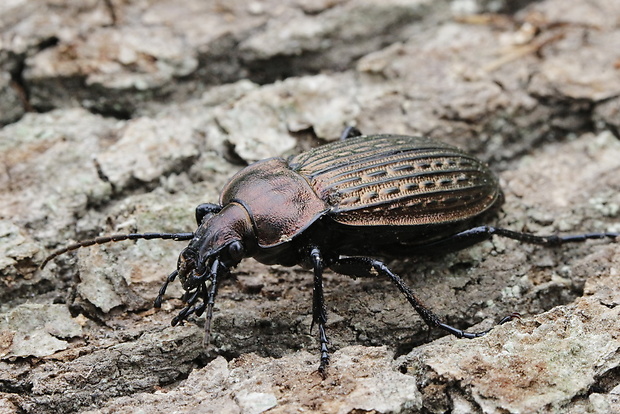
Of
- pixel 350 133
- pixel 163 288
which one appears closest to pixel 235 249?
pixel 163 288

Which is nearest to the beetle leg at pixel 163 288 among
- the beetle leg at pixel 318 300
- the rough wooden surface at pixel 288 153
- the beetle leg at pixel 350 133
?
the rough wooden surface at pixel 288 153

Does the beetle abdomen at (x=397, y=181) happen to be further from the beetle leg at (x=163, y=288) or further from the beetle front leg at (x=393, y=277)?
the beetle leg at (x=163, y=288)

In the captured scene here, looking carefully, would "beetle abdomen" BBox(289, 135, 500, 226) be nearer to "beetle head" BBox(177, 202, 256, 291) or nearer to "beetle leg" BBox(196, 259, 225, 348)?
"beetle head" BBox(177, 202, 256, 291)

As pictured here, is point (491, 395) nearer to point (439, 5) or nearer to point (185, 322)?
point (185, 322)

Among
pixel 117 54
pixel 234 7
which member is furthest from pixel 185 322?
pixel 234 7

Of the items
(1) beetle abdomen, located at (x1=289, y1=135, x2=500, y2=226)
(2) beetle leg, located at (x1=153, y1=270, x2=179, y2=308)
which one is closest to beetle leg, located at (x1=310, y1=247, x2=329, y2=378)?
(1) beetle abdomen, located at (x1=289, y1=135, x2=500, y2=226)
